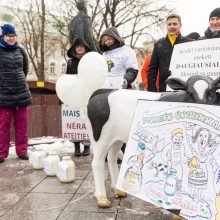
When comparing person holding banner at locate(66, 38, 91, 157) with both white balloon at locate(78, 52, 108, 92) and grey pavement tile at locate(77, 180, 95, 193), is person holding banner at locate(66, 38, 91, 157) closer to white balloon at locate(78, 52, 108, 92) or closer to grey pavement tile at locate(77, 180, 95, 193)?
grey pavement tile at locate(77, 180, 95, 193)

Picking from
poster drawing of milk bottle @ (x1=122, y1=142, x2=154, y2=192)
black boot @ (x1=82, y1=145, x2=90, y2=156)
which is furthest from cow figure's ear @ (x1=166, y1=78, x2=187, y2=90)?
black boot @ (x1=82, y1=145, x2=90, y2=156)

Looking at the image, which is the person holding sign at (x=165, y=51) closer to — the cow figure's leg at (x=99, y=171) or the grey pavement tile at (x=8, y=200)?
the cow figure's leg at (x=99, y=171)

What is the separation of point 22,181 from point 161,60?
2.44m

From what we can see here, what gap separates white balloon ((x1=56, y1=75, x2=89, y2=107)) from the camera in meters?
3.68

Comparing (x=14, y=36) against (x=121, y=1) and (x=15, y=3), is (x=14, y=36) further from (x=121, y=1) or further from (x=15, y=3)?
(x=15, y=3)

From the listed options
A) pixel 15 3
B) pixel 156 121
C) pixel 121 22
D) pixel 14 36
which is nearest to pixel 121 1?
pixel 121 22

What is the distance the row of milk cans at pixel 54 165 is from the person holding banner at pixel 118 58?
1282mm

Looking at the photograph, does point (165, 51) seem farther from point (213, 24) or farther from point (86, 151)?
point (86, 151)

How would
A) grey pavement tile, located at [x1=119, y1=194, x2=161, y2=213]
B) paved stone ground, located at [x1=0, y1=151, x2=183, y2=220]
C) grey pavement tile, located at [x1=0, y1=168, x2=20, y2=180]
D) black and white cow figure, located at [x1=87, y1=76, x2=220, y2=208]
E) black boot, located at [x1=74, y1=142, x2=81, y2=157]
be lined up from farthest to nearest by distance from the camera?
black boot, located at [x1=74, y1=142, x2=81, y2=157]
grey pavement tile, located at [x1=0, y1=168, x2=20, y2=180]
grey pavement tile, located at [x1=119, y1=194, x2=161, y2=213]
paved stone ground, located at [x1=0, y1=151, x2=183, y2=220]
black and white cow figure, located at [x1=87, y1=76, x2=220, y2=208]

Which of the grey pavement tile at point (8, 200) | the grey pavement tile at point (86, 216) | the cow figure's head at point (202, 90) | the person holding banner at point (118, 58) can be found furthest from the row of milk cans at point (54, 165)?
the cow figure's head at point (202, 90)

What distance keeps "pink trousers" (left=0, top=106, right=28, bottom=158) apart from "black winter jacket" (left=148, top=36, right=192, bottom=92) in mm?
2445

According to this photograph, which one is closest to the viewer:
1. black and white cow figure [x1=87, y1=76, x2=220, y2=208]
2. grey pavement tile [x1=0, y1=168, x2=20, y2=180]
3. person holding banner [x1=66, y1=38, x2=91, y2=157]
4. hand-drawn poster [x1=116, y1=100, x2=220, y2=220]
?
hand-drawn poster [x1=116, y1=100, x2=220, y2=220]

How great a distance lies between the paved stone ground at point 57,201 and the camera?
342cm

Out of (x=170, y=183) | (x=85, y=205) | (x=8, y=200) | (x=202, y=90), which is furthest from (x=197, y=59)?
(x=8, y=200)
